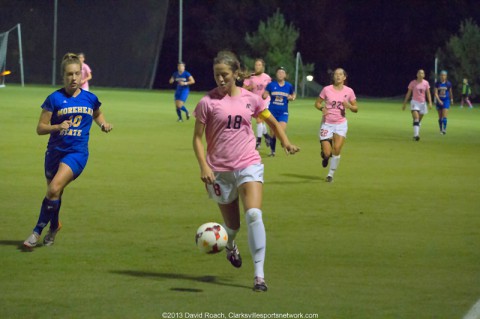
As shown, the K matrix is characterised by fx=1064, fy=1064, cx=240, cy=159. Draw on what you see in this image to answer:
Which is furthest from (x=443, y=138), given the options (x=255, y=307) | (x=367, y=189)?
(x=255, y=307)

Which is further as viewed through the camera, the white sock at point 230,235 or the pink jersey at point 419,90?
the pink jersey at point 419,90

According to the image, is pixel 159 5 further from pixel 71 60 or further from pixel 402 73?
pixel 71 60

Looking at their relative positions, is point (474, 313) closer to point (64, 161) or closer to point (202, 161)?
point (202, 161)

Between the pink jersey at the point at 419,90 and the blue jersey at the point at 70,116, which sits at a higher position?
the blue jersey at the point at 70,116

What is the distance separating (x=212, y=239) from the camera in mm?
9609

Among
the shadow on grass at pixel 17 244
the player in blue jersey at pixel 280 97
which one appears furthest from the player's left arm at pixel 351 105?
the shadow on grass at pixel 17 244

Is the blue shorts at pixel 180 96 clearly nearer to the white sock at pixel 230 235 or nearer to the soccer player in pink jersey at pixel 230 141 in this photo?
the white sock at pixel 230 235

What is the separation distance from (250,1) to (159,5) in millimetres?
9063

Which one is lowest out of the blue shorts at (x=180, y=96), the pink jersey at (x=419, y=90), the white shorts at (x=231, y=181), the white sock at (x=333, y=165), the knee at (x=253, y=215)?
the blue shorts at (x=180, y=96)

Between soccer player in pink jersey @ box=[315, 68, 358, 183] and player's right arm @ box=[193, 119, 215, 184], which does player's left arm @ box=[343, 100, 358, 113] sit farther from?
player's right arm @ box=[193, 119, 215, 184]

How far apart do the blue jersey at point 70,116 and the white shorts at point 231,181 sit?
219 cm

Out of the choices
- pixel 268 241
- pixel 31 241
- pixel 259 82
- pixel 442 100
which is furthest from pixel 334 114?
pixel 442 100

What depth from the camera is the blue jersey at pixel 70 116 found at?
35.6 ft

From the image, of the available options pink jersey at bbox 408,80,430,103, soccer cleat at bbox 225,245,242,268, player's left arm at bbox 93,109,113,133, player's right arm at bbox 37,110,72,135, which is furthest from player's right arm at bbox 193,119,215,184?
pink jersey at bbox 408,80,430,103
